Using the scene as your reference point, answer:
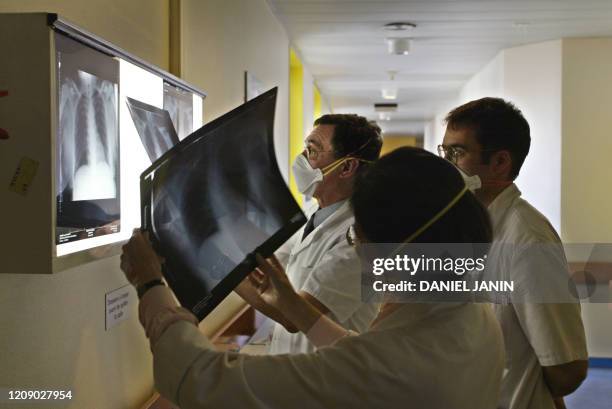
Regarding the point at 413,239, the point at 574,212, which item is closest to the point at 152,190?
the point at 413,239

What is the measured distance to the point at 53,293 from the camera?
1.03m

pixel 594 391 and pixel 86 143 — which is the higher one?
pixel 86 143

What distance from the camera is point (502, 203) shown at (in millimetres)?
1217

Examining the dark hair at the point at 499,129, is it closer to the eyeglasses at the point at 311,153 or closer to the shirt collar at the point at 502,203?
the shirt collar at the point at 502,203

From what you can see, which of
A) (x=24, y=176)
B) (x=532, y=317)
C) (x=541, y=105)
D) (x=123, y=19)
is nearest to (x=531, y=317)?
(x=532, y=317)

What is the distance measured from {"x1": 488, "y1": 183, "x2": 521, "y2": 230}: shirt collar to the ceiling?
207 cm

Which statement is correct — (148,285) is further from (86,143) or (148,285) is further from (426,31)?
(426,31)

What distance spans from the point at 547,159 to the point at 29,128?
3.99 meters

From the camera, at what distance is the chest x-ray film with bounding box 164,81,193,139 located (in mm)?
1277

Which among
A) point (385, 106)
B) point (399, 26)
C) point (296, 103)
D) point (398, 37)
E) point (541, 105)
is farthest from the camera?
point (385, 106)

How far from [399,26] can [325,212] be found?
7.94 ft

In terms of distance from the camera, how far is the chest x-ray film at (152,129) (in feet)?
3.26

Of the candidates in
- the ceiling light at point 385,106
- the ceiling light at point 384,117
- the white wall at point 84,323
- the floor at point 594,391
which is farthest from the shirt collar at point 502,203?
the ceiling light at point 384,117

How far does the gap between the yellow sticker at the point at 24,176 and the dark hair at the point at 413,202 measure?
1.32ft
